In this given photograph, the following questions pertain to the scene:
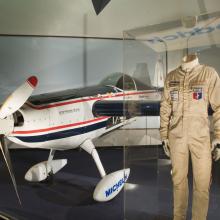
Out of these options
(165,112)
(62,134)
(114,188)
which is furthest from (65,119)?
(165,112)

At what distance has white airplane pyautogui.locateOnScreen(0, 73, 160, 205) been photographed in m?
3.47

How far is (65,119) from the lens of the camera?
4.23m

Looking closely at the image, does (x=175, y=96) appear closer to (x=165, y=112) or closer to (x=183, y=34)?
(x=165, y=112)

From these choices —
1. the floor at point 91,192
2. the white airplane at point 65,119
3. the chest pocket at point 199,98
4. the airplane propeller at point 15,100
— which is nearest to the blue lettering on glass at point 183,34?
the chest pocket at point 199,98

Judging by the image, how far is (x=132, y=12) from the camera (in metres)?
7.34

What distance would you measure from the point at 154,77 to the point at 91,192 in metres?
2.27

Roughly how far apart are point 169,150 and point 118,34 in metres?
5.33

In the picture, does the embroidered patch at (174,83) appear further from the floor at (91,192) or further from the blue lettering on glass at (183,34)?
the floor at (91,192)

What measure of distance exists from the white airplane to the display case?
0.15 m

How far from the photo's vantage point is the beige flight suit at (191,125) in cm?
239

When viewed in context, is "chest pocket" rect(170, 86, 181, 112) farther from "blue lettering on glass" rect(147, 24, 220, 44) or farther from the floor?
the floor

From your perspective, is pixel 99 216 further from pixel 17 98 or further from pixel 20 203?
pixel 17 98

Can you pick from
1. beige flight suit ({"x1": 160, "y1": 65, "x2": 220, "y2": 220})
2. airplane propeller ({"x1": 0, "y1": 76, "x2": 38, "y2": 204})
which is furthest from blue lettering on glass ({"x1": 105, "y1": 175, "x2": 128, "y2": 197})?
beige flight suit ({"x1": 160, "y1": 65, "x2": 220, "y2": 220})

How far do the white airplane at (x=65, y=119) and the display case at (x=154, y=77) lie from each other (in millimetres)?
150
